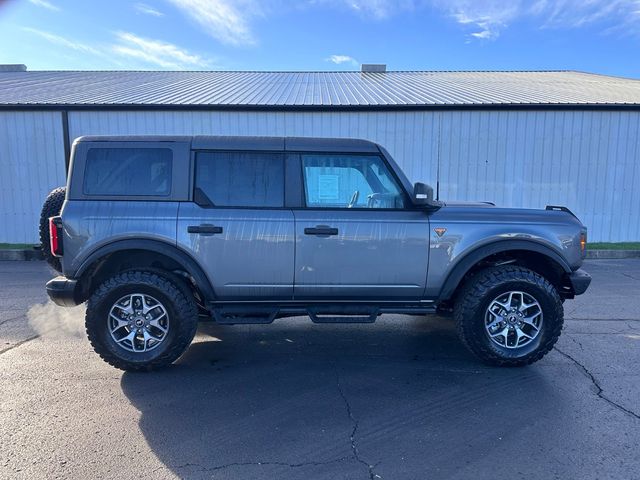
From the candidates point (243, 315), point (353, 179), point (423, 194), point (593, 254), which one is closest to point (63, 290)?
point (243, 315)

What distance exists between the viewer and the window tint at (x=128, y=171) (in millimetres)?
3896

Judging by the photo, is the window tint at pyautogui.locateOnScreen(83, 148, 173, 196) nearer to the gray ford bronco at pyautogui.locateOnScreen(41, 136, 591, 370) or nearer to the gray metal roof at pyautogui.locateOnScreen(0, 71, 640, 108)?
the gray ford bronco at pyautogui.locateOnScreen(41, 136, 591, 370)

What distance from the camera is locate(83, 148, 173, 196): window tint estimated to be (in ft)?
12.8

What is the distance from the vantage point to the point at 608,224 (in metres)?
12.0

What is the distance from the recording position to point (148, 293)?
385 centimetres

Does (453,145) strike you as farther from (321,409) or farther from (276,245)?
(321,409)

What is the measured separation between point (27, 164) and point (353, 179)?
36.8 ft

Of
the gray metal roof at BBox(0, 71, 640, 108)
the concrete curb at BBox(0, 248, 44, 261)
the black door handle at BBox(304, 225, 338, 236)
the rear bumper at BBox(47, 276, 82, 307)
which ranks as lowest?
the concrete curb at BBox(0, 248, 44, 261)

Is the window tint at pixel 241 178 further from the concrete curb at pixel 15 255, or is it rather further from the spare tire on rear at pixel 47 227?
the concrete curb at pixel 15 255

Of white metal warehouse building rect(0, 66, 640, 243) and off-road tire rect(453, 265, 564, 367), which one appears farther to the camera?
white metal warehouse building rect(0, 66, 640, 243)

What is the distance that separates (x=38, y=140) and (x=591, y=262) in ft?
46.1

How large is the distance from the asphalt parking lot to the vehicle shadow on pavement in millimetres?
12

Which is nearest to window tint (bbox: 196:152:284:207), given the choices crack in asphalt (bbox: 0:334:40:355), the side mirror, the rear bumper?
the side mirror

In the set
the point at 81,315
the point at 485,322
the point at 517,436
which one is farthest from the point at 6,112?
the point at 517,436
